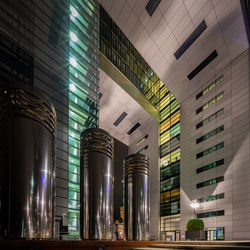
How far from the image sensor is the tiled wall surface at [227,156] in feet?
82.6

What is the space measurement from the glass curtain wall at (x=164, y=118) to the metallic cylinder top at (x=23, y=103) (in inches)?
970

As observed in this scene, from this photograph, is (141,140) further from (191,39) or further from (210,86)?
(191,39)

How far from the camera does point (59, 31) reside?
433 inches

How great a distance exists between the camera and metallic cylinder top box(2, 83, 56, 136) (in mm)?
2553

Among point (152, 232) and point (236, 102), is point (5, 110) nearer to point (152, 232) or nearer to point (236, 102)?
point (236, 102)

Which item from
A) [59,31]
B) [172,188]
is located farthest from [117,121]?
[59,31]

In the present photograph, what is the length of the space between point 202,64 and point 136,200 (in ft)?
86.9

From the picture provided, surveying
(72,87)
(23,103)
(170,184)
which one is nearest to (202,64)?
(170,184)

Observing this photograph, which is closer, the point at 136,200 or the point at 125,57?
the point at 136,200

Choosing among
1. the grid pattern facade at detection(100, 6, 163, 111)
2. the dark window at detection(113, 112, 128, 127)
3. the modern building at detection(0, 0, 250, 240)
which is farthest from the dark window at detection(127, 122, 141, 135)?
the dark window at detection(113, 112, 128, 127)

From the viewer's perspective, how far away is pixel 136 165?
545 cm

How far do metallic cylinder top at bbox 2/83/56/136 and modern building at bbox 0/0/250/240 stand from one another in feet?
17.0

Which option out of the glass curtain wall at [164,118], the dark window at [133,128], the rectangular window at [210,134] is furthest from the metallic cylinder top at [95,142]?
the dark window at [133,128]

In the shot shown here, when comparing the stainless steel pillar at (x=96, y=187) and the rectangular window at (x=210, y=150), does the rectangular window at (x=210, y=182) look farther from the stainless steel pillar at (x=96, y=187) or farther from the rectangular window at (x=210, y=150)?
the stainless steel pillar at (x=96, y=187)
